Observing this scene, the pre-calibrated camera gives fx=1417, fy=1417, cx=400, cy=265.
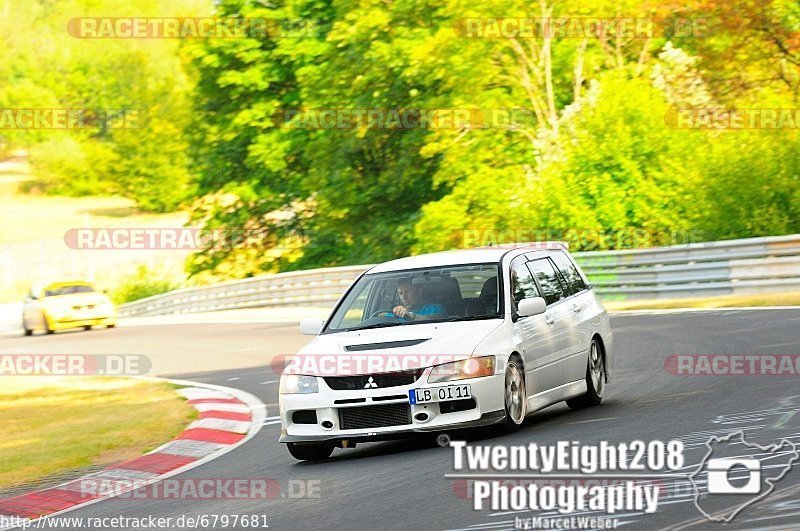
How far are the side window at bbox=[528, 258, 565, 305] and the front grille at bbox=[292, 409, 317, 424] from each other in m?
2.70

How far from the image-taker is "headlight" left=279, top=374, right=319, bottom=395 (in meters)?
10.9

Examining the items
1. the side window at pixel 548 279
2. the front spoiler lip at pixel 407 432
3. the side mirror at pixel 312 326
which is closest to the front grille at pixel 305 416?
the front spoiler lip at pixel 407 432

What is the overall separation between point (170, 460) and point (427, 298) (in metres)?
2.76

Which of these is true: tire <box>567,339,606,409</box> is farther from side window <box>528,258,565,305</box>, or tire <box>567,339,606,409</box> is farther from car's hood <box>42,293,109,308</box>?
car's hood <box>42,293,109,308</box>

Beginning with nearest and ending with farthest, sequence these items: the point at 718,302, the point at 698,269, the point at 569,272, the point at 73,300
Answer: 1. the point at 569,272
2. the point at 718,302
3. the point at 698,269
4. the point at 73,300

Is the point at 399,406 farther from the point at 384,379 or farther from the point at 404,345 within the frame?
the point at 404,345

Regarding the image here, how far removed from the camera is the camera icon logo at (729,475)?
7.82m

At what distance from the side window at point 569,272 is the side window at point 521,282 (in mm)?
850

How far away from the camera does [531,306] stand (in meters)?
11.4

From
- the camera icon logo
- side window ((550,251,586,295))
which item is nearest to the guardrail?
side window ((550,251,586,295))

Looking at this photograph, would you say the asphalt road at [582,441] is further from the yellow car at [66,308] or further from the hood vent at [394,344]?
the yellow car at [66,308]

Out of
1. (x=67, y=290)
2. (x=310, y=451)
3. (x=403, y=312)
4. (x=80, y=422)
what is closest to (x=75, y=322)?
(x=67, y=290)

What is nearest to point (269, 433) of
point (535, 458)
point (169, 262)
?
point (535, 458)

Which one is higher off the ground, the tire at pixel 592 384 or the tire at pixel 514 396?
the tire at pixel 514 396
